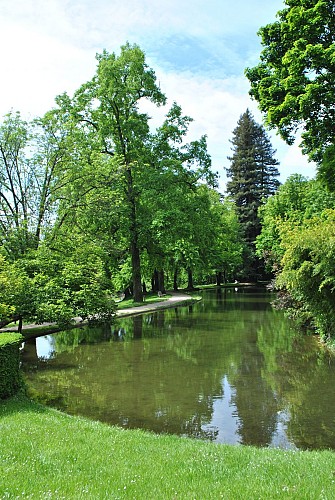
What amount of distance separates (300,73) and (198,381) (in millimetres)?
12819

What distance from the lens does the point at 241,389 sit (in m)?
10.0

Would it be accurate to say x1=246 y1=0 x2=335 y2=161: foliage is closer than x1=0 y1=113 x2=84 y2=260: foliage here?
Yes

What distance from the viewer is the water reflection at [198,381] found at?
7727mm

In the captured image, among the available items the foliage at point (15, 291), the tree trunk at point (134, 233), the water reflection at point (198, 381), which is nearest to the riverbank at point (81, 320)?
the water reflection at point (198, 381)

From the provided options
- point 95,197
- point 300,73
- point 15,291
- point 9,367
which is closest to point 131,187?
point 95,197

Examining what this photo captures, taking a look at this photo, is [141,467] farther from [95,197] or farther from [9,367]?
[95,197]

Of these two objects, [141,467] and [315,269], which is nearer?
[141,467]

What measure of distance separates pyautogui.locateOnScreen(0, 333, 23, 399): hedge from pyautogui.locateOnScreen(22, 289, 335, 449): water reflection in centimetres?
85

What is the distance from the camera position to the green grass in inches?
163

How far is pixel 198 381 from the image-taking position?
35.0 ft

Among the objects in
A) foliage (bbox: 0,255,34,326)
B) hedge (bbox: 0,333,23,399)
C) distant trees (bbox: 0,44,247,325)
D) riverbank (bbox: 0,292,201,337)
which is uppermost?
distant trees (bbox: 0,44,247,325)

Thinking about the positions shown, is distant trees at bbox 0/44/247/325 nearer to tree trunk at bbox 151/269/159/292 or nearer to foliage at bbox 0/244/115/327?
foliage at bbox 0/244/115/327

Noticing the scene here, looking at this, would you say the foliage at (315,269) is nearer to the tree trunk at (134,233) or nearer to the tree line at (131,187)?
the tree line at (131,187)

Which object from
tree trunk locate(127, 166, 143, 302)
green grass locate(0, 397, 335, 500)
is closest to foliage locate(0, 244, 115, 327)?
green grass locate(0, 397, 335, 500)
